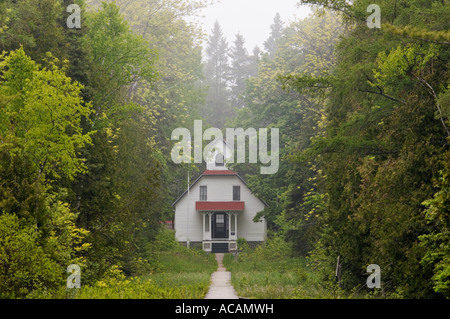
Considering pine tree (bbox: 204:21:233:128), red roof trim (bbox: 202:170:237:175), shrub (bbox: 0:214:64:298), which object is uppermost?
pine tree (bbox: 204:21:233:128)

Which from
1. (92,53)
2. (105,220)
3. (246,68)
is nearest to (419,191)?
(105,220)

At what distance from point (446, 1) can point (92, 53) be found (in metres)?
16.1

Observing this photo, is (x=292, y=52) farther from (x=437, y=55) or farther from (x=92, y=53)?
(x=437, y=55)

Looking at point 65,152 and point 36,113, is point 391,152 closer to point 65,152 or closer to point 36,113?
point 65,152

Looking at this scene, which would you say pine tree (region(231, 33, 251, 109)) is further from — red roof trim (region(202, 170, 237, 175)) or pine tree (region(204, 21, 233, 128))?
red roof trim (region(202, 170, 237, 175))

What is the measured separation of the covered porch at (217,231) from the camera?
4736 cm

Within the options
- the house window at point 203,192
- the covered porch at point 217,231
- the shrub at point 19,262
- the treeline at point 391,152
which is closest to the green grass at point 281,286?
the treeline at point 391,152

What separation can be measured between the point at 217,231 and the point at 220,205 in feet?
9.59

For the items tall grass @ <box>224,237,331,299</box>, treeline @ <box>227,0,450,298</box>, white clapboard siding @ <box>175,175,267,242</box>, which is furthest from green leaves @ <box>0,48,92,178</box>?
white clapboard siding @ <box>175,175,267,242</box>

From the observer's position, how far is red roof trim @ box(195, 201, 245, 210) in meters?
47.6

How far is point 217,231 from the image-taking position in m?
49.2

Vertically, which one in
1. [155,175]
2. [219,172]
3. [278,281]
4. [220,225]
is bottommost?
[278,281]

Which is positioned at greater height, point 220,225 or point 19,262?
point 220,225

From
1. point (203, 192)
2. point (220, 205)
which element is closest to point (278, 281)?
point (220, 205)
